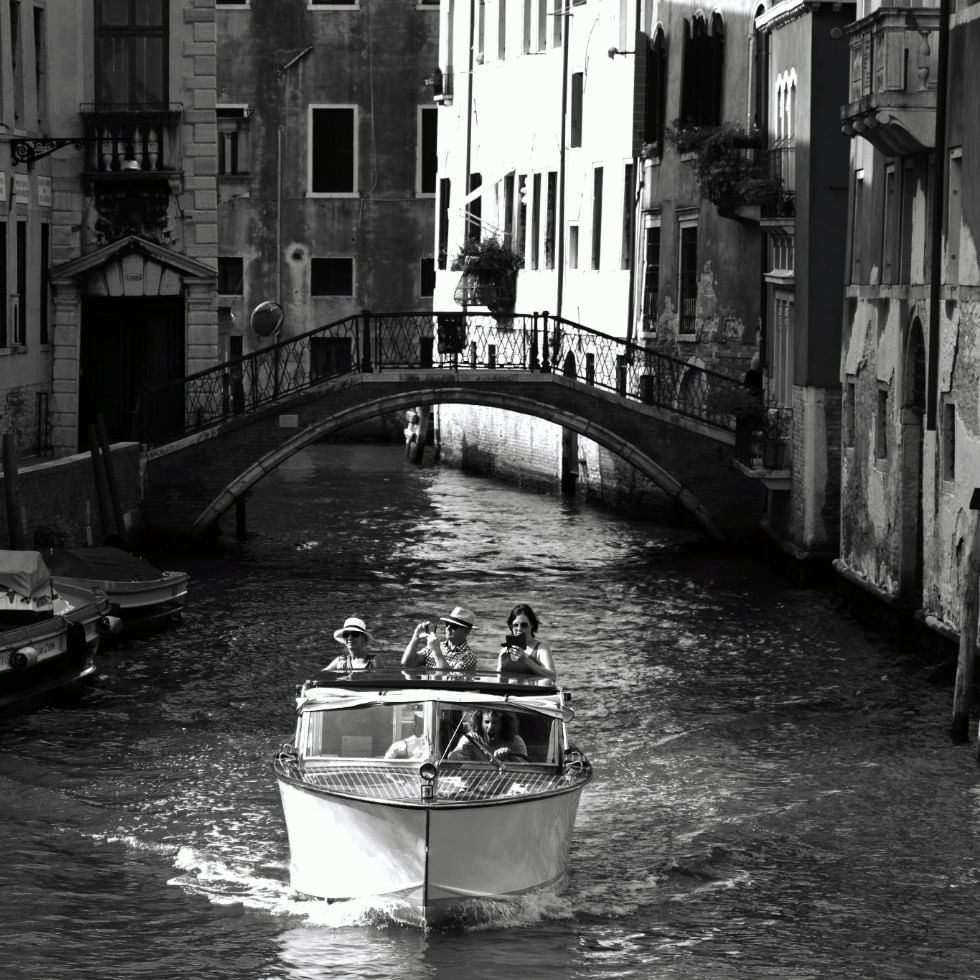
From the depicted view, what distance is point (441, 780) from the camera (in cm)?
1156

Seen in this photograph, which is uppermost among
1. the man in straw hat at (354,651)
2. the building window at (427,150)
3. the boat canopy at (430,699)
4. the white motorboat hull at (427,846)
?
the building window at (427,150)

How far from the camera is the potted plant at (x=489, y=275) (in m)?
33.3

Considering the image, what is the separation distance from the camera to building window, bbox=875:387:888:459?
20378mm

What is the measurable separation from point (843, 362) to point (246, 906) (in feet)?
36.8

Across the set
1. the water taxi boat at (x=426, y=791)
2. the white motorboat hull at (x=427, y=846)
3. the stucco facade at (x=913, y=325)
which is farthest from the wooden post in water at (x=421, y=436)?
the white motorboat hull at (x=427, y=846)

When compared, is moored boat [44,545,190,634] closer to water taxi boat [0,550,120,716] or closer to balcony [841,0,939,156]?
water taxi boat [0,550,120,716]

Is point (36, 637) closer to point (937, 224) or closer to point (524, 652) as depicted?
point (524, 652)

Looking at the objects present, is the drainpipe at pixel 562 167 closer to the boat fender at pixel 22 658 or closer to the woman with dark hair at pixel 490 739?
the boat fender at pixel 22 658

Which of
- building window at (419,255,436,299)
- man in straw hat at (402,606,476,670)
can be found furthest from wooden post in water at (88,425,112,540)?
building window at (419,255,436,299)

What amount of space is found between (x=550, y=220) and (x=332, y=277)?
8.06 m

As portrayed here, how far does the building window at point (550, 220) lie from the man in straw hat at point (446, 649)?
19374mm

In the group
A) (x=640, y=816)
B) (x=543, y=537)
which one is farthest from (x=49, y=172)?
(x=640, y=816)

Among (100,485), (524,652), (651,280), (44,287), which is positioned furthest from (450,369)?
(524,652)

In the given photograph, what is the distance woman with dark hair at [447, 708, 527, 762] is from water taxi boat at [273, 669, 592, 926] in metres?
0.01
